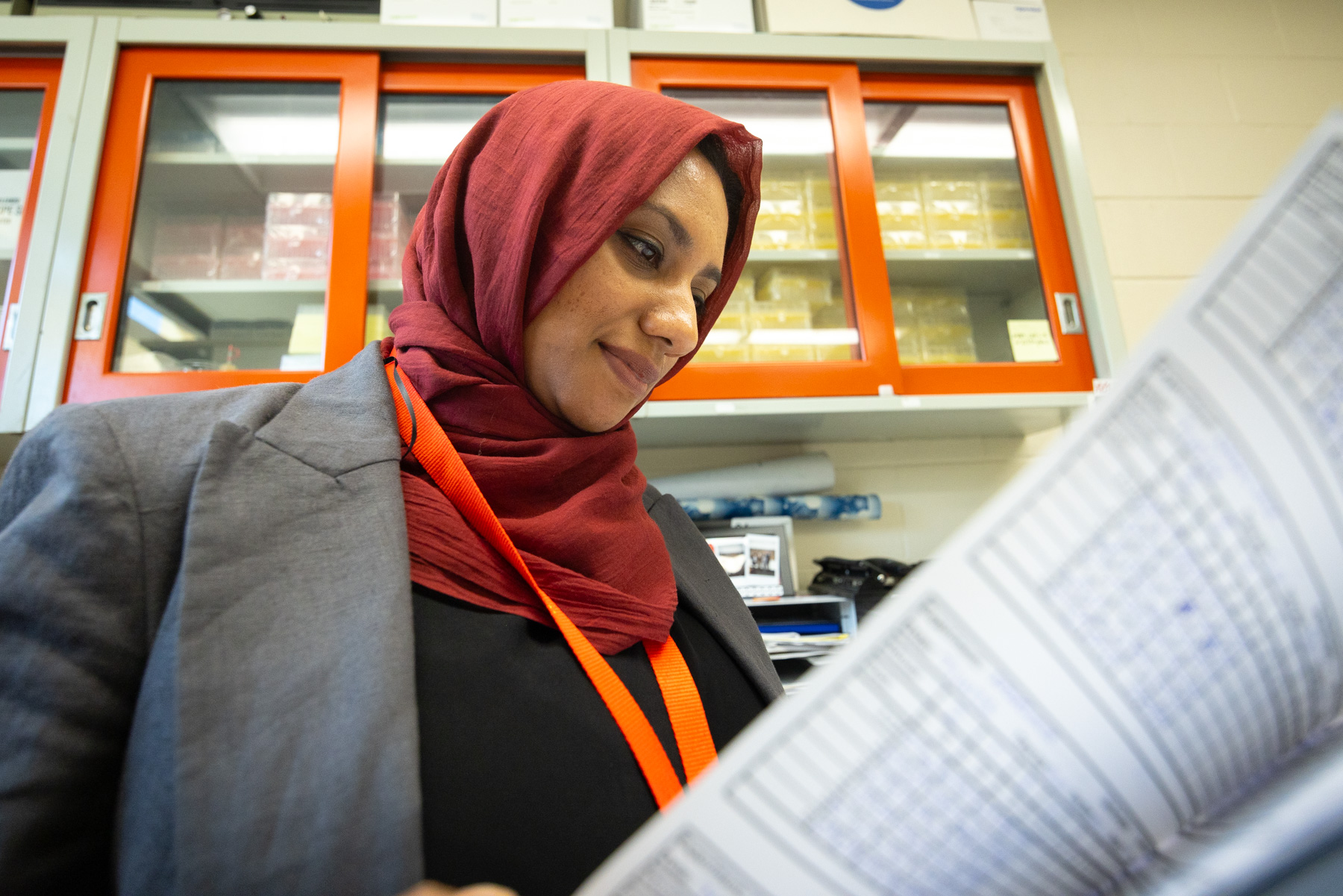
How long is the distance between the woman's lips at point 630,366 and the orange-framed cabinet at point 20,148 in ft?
4.80

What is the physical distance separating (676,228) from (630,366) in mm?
158

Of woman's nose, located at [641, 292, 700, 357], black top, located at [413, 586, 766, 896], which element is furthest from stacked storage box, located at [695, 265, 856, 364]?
black top, located at [413, 586, 766, 896]

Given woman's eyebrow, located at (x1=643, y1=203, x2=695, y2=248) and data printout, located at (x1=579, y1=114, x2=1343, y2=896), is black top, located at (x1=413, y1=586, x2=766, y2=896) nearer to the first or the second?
data printout, located at (x1=579, y1=114, x2=1343, y2=896)

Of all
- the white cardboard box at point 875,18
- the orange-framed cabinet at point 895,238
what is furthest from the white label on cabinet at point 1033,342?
the white cardboard box at point 875,18

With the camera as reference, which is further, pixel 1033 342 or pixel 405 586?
pixel 1033 342

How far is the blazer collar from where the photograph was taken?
1.84 feet

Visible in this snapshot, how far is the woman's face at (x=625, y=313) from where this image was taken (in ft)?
2.46

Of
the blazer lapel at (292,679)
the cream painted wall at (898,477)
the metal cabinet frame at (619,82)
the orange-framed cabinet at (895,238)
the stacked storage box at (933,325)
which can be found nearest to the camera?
the blazer lapel at (292,679)

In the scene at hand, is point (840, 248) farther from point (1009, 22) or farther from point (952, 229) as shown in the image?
point (1009, 22)

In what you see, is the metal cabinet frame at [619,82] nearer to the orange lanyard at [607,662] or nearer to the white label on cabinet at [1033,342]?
the white label on cabinet at [1033,342]

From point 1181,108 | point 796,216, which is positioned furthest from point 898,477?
point 1181,108

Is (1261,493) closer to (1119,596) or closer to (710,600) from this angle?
(1119,596)

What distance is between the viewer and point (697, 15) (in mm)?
1749

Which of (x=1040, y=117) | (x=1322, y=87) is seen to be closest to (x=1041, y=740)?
(x=1040, y=117)
